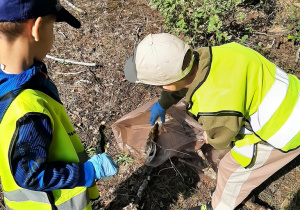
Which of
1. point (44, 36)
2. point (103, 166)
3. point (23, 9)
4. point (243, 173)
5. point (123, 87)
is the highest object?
point (23, 9)

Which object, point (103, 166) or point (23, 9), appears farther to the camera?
point (103, 166)

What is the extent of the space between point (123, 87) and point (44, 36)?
173 cm

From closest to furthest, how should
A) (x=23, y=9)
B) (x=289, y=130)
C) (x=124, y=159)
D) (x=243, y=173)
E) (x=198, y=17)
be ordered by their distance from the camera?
(x=23, y=9)
(x=289, y=130)
(x=243, y=173)
(x=124, y=159)
(x=198, y=17)

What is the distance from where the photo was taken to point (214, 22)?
2758mm

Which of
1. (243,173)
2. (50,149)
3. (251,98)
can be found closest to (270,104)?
(251,98)

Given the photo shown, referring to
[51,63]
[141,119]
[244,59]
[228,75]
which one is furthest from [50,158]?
[51,63]

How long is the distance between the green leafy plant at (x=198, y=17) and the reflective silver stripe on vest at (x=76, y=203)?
1950mm

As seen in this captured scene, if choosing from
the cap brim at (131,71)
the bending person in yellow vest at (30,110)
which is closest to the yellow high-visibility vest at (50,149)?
the bending person in yellow vest at (30,110)

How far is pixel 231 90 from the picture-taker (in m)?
1.44

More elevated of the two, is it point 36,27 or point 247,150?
point 36,27

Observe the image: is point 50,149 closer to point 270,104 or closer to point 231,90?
point 231,90

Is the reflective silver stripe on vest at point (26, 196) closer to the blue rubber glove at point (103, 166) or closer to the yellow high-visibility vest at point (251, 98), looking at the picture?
the blue rubber glove at point (103, 166)

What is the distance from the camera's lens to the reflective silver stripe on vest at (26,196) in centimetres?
137

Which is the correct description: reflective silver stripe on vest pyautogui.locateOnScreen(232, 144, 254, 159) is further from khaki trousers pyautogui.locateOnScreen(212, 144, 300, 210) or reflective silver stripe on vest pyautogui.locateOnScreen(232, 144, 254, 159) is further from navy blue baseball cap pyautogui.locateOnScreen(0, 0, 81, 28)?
navy blue baseball cap pyautogui.locateOnScreen(0, 0, 81, 28)
